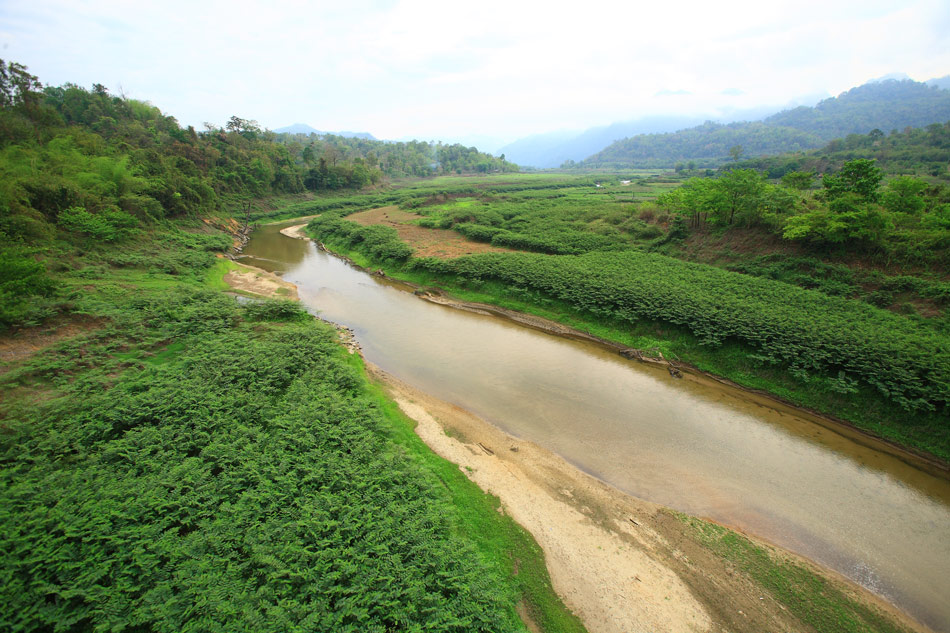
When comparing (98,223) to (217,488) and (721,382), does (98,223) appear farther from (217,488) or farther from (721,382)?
(721,382)

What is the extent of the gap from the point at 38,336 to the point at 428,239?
3263 cm

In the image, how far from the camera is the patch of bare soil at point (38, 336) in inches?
609

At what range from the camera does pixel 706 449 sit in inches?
595

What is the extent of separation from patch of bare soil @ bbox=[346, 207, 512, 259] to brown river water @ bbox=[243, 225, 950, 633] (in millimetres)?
15131

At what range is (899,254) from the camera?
76.4 ft

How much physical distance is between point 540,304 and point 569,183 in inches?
3499

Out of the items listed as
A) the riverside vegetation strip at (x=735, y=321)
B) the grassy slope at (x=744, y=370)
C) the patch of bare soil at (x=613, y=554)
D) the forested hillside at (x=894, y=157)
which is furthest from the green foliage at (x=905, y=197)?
the forested hillside at (x=894, y=157)

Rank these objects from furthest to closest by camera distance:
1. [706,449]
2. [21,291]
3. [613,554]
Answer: [21,291], [706,449], [613,554]

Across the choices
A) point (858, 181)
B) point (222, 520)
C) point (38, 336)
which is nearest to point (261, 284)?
point (38, 336)

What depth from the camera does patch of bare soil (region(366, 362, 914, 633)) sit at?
355 inches

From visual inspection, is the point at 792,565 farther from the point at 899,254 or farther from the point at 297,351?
the point at 899,254

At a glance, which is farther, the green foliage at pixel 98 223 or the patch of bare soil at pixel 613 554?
the green foliage at pixel 98 223

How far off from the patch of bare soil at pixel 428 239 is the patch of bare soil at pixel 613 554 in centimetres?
2594

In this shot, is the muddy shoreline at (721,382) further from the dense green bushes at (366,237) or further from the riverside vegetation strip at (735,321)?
the dense green bushes at (366,237)
